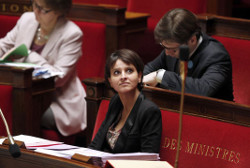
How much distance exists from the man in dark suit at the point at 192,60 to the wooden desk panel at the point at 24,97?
17.9 inches

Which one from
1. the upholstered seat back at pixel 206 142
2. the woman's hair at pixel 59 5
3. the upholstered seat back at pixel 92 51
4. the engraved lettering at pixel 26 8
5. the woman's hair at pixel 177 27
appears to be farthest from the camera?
the engraved lettering at pixel 26 8

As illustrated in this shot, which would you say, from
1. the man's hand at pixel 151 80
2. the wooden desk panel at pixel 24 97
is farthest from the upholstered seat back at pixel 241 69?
the wooden desk panel at pixel 24 97

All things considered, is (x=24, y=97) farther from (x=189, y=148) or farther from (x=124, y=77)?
(x=189, y=148)

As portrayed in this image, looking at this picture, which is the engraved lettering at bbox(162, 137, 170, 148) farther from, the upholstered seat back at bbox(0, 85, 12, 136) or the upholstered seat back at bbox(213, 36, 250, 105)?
the upholstered seat back at bbox(0, 85, 12, 136)

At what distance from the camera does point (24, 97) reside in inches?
62.2

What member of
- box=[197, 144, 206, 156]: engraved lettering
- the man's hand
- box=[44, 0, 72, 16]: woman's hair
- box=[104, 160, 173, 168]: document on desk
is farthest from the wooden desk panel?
box=[104, 160, 173, 168]: document on desk

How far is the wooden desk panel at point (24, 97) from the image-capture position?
1.58 metres

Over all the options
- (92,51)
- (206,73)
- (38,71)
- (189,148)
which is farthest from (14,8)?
(189,148)

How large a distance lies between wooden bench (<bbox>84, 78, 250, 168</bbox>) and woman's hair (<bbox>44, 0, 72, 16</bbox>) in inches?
24.4

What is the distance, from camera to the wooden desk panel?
1575 millimetres

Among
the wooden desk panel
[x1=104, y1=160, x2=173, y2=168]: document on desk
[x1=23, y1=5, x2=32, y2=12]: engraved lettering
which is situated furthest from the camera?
[x1=23, y1=5, x2=32, y2=12]: engraved lettering

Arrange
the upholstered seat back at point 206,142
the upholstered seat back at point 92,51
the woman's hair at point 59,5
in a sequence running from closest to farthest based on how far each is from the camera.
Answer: the upholstered seat back at point 206,142 → the woman's hair at point 59,5 → the upholstered seat back at point 92,51

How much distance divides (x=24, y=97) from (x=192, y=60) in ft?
1.87

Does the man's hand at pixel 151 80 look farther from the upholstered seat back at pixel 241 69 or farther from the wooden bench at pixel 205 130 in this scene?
the upholstered seat back at pixel 241 69
